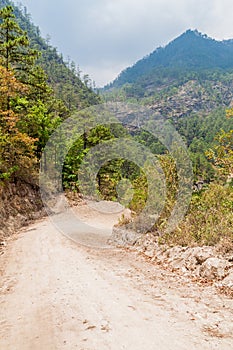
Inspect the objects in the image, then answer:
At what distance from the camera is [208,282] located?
6.48 meters

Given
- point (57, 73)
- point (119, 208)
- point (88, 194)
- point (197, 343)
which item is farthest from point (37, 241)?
point (57, 73)

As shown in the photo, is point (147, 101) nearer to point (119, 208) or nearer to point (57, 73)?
point (57, 73)

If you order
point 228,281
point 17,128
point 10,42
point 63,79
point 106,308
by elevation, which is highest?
point 63,79

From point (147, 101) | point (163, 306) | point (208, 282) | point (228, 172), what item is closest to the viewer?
point (163, 306)

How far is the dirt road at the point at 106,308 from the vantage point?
3.96m

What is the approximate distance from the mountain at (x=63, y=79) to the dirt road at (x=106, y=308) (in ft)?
189

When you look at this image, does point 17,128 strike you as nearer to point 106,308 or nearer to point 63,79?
point 106,308

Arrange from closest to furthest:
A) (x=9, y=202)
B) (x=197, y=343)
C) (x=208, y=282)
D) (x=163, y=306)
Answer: (x=197, y=343) < (x=163, y=306) < (x=208, y=282) < (x=9, y=202)

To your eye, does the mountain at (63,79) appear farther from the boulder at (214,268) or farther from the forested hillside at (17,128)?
the boulder at (214,268)

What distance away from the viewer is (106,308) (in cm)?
511

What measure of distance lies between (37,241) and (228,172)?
7.86m

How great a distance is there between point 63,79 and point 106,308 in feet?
349

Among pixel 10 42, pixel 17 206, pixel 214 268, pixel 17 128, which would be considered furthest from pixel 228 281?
pixel 10 42

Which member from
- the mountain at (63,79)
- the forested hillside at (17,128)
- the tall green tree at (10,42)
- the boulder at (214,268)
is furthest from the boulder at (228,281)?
the mountain at (63,79)
